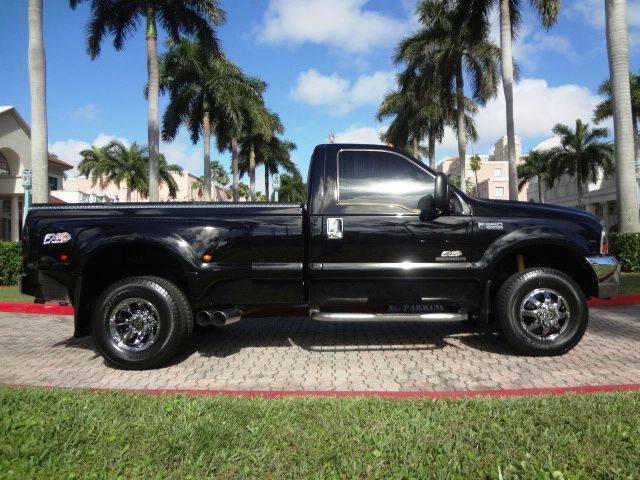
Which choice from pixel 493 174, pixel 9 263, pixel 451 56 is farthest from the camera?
pixel 493 174

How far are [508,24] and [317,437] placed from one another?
2058 centimetres

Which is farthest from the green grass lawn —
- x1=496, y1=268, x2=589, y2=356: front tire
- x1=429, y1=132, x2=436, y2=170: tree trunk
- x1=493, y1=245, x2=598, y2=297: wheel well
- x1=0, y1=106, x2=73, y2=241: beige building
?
x1=429, y1=132, x2=436, y2=170: tree trunk

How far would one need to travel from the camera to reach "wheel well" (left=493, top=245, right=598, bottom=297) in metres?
4.91

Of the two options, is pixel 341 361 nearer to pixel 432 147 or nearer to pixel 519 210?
pixel 519 210

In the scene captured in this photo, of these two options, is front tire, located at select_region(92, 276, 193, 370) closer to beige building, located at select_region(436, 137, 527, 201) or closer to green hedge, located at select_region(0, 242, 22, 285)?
green hedge, located at select_region(0, 242, 22, 285)

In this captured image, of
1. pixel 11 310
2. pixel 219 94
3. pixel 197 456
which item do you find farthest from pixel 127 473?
pixel 219 94

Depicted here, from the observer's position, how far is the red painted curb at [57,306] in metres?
7.80

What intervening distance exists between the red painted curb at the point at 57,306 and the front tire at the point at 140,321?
3634 millimetres

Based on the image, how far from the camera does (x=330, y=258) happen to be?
4668 mm

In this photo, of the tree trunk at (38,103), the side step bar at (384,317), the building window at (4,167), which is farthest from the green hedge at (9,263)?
the building window at (4,167)

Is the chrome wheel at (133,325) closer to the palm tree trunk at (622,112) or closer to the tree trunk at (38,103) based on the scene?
the tree trunk at (38,103)

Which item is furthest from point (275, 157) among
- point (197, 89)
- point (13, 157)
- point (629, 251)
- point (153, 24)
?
point (629, 251)

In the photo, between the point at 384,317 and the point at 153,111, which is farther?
the point at 153,111

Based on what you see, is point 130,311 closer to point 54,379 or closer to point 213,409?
point 54,379
